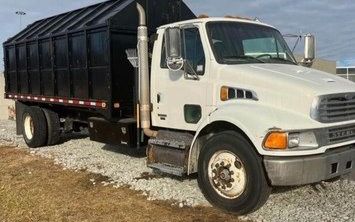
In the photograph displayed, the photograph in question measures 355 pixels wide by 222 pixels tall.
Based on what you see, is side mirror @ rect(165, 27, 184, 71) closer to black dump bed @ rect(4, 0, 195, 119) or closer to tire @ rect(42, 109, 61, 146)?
black dump bed @ rect(4, 0, 195, 119)

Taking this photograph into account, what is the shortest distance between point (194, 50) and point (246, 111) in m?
1.42

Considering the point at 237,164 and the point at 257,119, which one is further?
the point at 237,164

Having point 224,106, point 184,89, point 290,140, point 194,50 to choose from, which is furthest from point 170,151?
point 290,140

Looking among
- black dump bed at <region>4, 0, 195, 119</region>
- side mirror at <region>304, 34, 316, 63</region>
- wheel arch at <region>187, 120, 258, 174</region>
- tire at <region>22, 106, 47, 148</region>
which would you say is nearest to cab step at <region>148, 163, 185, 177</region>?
wheel arch at <region>187, 120, 258, 174</region>

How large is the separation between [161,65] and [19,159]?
4750 millimetres

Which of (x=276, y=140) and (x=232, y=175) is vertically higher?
(x=276, y=140)

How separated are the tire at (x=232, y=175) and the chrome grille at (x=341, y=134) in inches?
36.8

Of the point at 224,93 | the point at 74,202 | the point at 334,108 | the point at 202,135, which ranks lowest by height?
the point at 74,202

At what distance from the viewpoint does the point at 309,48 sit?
26.6 ft

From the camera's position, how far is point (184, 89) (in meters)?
7.33

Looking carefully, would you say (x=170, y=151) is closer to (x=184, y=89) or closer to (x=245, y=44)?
(x=184, y=89)

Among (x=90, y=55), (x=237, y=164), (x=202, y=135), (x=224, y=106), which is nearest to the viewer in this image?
(x=237, y=164)

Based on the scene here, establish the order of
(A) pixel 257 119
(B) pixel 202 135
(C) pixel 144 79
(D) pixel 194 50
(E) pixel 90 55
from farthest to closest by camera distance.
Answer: (E) pixel 90 55 < (C) pixel 144 79 < (D) pixel 194 50 < (B) pixel 202 135 < (A) pixel 257 119

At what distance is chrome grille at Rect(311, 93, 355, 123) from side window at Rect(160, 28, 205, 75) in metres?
1.77
